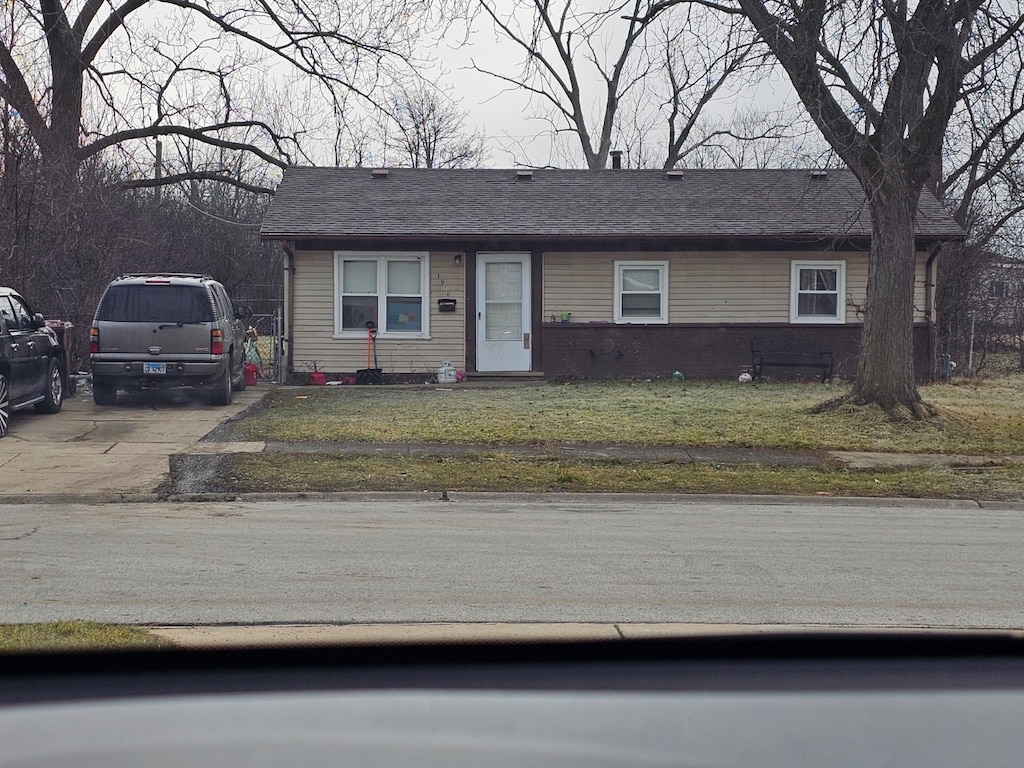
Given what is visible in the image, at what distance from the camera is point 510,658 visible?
14.8 feet

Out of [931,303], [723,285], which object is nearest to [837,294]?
[931,303]

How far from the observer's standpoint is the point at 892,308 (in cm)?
1510

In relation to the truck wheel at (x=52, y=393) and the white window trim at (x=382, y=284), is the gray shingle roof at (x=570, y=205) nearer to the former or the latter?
the white window trim at (x=382, y=284)

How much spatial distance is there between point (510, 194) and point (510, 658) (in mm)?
20200

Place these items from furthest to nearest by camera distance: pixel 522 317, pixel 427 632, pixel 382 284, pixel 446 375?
1. pixel 522 317
2. pixel 382 284
3. pixel 446 375
4. pixel 427 632

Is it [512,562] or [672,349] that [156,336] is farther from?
[512,562]

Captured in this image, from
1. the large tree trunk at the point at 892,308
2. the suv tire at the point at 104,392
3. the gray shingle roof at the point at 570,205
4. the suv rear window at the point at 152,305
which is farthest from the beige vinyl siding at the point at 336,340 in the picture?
the large tree trunk at the point at 892,308

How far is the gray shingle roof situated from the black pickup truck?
5.98 metres

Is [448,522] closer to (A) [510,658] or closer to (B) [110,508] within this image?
(B) [110,508]

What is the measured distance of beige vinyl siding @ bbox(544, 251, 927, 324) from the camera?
22.1 meters

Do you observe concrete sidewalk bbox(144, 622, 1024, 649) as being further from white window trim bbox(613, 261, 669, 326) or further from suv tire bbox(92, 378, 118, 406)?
white window trim bbox(613, 261, 669, 326)

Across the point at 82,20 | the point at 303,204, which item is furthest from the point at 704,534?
the point at 82,20

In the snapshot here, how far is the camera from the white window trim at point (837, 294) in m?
22.3

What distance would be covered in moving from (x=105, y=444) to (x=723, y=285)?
1309 centimetres
